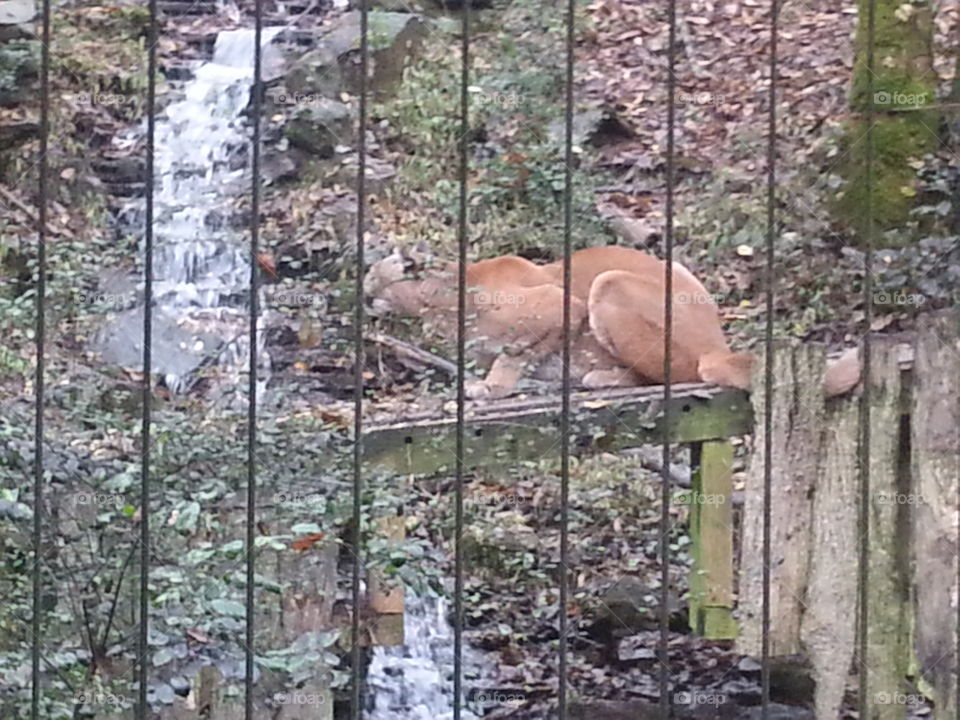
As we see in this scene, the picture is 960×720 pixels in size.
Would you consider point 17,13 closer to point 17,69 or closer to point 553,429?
point 17,69

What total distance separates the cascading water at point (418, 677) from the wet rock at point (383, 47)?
304 centimetres

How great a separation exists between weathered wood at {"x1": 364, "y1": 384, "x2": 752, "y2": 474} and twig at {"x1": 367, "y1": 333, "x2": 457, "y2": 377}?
1156 millimetres

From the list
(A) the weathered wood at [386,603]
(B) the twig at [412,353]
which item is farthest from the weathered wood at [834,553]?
(B) the twig at [412,353]

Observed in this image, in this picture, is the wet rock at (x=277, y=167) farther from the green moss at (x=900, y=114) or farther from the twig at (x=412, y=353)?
the green moss at (x=900, y=114)

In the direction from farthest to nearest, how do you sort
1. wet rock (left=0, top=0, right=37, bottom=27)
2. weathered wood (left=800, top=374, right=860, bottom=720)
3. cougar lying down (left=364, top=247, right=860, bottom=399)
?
wet rock (left=0, top=0, right=37, bottom=27) < cougar lying down (left=364, top=247, right=860, bottom=399) < weathered wood (left=800, top=374, right=860, bottom=720)

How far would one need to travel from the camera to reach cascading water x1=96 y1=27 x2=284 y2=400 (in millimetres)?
5492

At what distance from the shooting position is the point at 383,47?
6.48 meters

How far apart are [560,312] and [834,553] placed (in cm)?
164

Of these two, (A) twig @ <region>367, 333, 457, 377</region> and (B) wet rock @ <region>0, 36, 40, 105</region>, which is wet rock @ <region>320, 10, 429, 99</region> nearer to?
(B) wet rock @ <region>0, 36, 40, 105</region>

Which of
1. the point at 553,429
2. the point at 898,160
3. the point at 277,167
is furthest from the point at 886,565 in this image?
the point at 277,167

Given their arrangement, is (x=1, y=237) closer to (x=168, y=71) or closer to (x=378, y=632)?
(x=168, y=71)

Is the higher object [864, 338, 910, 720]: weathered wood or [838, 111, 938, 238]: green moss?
[838, 111, 938, 238]: green moss

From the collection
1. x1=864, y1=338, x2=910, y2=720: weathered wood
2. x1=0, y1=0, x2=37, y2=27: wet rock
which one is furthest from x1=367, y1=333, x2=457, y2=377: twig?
x1=0, y1=0, x2=37, y2=27: wet rock

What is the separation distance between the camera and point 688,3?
658 centimetres
